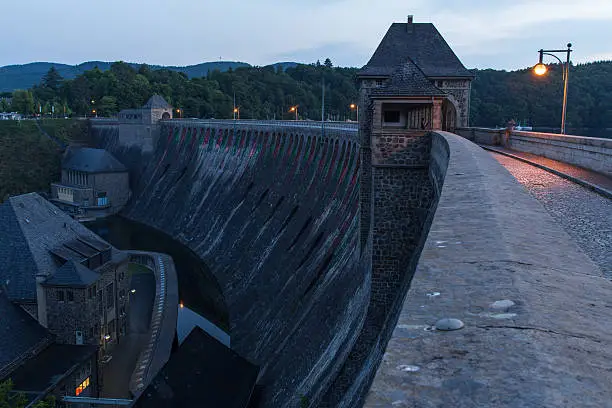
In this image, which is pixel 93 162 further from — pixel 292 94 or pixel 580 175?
pixel 580 175

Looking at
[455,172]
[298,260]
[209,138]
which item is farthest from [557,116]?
[455,172]

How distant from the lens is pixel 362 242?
26.3 metres

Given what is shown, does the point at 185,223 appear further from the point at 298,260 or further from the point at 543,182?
the point at 543,182

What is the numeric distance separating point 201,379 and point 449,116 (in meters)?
23.7

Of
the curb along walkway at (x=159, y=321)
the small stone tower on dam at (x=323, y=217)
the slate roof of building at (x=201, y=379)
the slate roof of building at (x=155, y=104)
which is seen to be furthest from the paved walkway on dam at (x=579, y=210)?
the slate roof of building at (x=155, y=104)

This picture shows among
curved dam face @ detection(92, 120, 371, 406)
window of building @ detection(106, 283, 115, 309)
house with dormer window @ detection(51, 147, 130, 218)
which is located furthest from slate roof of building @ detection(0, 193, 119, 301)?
house with dormer window @ detection(51, 147, 130, 218)

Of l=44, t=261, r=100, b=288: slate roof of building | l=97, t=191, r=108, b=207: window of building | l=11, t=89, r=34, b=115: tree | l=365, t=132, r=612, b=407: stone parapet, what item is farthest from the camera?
l=11, t=89, r=34, b=115: tree

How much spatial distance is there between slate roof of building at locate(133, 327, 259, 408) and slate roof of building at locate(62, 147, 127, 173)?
59622 millimetres

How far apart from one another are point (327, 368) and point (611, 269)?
15.6 meters

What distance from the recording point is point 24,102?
14000cm

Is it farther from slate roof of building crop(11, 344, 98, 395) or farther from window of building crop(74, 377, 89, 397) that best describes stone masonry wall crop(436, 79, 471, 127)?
window of building crop(74, 377, 89, 397)

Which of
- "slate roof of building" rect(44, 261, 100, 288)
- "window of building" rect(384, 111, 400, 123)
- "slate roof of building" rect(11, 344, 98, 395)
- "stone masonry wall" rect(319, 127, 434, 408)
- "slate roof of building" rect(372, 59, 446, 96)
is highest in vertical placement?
"slate roof of building" rect(372, 59, 446, 96)

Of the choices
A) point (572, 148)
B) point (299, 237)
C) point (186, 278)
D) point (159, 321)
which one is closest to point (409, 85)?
point (572, 148)

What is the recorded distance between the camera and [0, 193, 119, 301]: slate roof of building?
3034 centimetres
